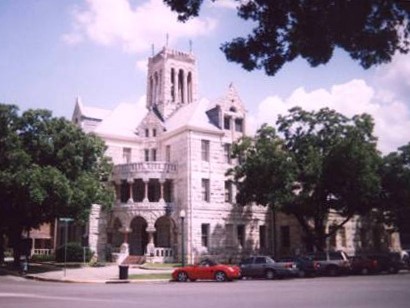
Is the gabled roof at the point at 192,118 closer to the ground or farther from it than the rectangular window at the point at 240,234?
farther from it

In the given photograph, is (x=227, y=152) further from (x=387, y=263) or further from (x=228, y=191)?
(x=387, y=263)

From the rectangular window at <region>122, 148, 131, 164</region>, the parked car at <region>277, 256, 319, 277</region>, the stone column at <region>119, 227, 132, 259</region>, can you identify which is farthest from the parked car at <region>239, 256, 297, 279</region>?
the rectangular window at <region>122, 148, 131, 164</region>

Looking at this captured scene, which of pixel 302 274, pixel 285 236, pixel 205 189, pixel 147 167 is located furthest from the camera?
pixel 285 236

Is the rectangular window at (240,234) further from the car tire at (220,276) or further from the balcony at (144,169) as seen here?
the car tire at (220,276)

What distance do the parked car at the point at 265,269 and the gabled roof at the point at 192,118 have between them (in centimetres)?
1530

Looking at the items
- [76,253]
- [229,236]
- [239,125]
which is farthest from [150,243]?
[239,125]

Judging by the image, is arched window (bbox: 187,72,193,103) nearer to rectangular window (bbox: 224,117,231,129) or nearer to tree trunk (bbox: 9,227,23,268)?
rectangular window (bbox: 224,117,231,129)

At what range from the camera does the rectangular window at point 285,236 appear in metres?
45.9

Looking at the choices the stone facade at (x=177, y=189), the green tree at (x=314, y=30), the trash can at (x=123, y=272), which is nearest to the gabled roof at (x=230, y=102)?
the stone facade at (x=177, y=189)

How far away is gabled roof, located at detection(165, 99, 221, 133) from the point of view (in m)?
41.8

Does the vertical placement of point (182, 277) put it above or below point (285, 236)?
below

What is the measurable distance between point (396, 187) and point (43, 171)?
79.7 feet

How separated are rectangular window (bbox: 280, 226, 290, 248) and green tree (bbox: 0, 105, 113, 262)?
1778 centimetres

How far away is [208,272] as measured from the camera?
25.4 m
